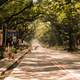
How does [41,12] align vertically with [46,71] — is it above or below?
above

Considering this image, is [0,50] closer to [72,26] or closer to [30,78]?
[30,78]

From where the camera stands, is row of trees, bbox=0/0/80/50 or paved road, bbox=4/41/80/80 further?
row of trees, bbox=0/0/80/50

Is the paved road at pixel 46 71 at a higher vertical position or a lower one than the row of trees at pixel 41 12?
lower

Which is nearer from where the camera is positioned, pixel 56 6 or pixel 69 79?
pixel 69 79

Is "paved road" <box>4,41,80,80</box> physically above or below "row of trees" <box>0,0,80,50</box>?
below

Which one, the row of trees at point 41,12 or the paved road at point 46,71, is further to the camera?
the row of trees at point 41,12

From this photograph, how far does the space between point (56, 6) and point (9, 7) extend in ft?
38.5

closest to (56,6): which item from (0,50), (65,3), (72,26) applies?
(65,3)

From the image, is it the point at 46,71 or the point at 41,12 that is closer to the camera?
the point at 46,71

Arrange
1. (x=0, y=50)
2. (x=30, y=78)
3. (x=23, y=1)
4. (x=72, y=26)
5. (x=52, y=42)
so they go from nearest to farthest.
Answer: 1. (x=30, y=78)
2. (x=0, y=50)
3. (x=23, y=1)
4. (x=72, y=26)
5. (x=52, y=42)

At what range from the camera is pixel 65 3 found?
33781 millimetres

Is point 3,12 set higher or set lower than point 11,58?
higher

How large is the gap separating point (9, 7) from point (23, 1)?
410 cm

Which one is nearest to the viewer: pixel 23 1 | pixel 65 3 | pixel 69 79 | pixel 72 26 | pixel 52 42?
pixel 69 79
